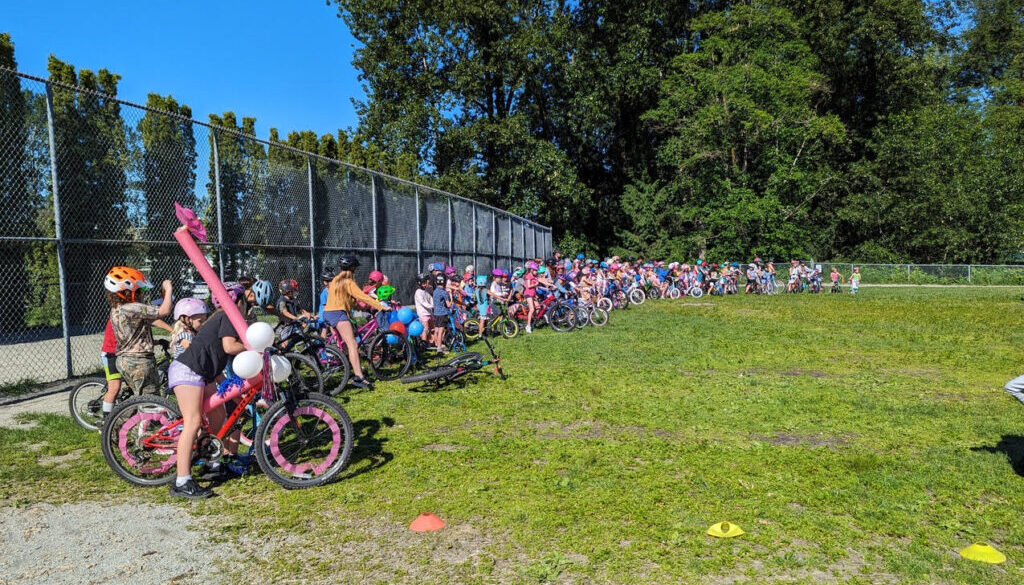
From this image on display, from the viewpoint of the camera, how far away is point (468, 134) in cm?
3625

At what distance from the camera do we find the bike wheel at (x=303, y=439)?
4.86 meters

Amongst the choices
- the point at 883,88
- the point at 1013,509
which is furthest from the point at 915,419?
the point at 883,88

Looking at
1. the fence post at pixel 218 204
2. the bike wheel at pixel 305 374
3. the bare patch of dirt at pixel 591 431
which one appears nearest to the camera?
the bare patch of dirt at pixel 591 431

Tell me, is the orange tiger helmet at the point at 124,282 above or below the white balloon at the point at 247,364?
above

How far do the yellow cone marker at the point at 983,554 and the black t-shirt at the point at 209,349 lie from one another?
4837mm

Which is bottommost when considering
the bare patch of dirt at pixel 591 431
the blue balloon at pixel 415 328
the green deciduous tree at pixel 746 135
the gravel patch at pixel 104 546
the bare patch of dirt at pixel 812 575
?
the bare patch of dirt at pixel 812 575

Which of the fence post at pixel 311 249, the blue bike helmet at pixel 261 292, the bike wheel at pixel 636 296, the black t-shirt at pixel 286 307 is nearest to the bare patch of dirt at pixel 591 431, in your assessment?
the blue bike helmet at pixel 261 292

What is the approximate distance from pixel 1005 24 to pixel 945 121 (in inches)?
714

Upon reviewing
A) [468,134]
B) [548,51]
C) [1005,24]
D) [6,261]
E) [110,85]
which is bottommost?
[6,261]

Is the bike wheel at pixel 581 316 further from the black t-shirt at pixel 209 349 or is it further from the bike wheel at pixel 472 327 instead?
the black t-shirt at pixel 209 349

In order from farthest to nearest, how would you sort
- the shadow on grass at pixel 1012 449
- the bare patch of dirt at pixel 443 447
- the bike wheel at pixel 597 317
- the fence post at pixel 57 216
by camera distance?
the bike wheel at pixel 597 317 → the fence post at pixel 57 216 → the bare patch of dirt at pixel 443 447 → the shadow on grass at pixel 1012 449

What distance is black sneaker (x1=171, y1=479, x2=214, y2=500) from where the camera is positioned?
479 cm

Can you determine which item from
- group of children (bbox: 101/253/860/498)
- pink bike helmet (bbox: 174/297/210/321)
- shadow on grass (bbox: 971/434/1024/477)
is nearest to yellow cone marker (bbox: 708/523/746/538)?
shadow on grass (bbox: 971/434/1024/477)

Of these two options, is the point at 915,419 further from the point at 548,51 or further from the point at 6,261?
the point at 548,51
